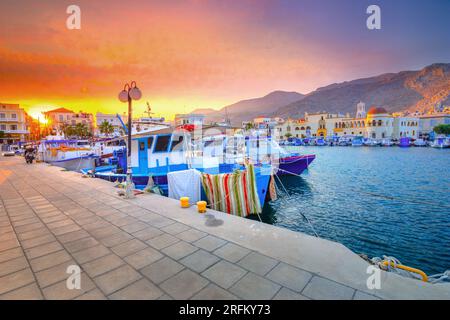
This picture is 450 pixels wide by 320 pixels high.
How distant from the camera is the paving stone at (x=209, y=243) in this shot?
4215 mm

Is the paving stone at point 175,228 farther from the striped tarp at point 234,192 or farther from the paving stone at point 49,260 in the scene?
the striped tarp at point 234,192

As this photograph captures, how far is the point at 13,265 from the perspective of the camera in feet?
12.0

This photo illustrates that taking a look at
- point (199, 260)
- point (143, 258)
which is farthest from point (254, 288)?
point (143, 258)

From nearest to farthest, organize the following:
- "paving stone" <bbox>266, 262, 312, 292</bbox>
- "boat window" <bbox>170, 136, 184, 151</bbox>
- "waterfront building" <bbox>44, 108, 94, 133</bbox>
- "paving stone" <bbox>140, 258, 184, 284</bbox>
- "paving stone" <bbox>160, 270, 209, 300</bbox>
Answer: "paving stone" <bbox>160, 270, 209, 300</bbox> < "paving stone" <bbox>266, 262, 312, 292</bbox> < "paving stone" <bbox>140, 258, 184, 284</bbox> < "boat window" <bbox>170, 136, 184, 151</bbox> < "waterfront building" <bbox>44, 108, 94, 133</bbox>

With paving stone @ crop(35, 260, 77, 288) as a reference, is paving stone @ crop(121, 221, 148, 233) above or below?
above

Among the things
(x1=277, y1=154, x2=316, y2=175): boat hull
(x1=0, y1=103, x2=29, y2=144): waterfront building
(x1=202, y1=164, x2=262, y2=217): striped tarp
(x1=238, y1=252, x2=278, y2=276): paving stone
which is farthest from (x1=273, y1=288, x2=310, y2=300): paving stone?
(x1=0, y1=103, x2=29, y2=144): waterfront building

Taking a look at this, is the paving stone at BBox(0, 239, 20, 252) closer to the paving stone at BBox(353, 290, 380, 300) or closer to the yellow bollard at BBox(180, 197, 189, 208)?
the yellow bollard at BBox(180, 197, 189, 208)

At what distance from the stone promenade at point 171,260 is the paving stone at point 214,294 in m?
0.01

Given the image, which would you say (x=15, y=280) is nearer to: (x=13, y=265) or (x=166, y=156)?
(x=13, y=265)

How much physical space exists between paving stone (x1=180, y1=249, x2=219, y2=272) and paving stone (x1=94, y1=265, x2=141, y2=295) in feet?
2.73

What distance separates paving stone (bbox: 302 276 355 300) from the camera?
2805 mm

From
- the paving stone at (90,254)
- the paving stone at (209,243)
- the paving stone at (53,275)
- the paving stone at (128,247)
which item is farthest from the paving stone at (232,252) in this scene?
the paving stone at (53,275)

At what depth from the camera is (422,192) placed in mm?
15531
